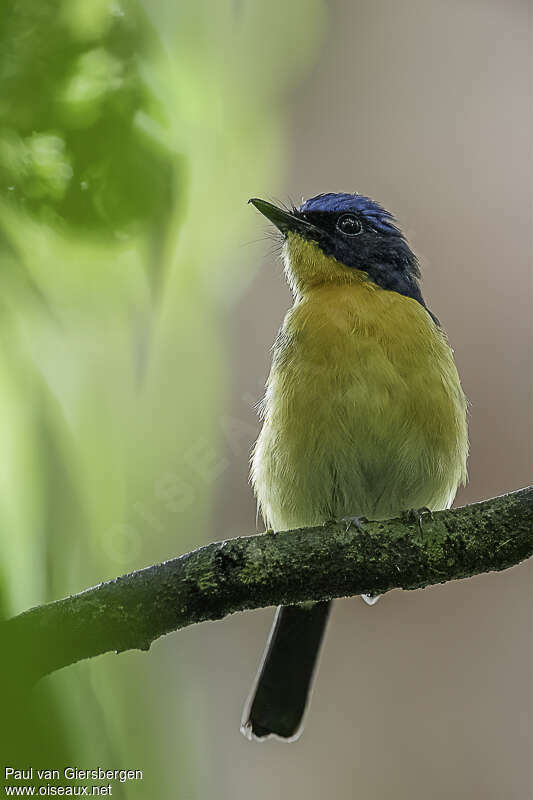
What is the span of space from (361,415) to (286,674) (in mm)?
1033

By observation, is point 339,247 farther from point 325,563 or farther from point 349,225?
point 325,563

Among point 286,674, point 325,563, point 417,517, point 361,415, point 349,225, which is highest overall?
point 349,225

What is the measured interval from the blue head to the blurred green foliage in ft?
8.48

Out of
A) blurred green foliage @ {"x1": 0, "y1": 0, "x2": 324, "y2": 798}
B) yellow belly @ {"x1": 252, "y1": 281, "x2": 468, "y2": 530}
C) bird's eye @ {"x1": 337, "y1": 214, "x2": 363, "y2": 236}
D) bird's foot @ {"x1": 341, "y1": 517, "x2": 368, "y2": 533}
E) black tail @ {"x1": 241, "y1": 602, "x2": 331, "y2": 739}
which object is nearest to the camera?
blurred green foliage @ {"x1": 0, "y1": 0, "x2": 324, "y2": 798}

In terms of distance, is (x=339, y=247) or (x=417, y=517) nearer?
(x=417, y=517)

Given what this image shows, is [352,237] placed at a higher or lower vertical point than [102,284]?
higher

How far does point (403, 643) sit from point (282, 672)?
112 centimetres

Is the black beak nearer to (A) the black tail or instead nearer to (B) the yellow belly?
(B) the yellow belly

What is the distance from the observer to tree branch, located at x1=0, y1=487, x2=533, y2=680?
1692 mm

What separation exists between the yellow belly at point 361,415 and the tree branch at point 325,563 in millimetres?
845

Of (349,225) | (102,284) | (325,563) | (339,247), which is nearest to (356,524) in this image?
(325,563)

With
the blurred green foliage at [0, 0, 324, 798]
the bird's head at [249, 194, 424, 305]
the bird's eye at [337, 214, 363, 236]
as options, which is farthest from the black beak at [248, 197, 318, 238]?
the blurred green foliage at [0, 0, 324, 798]

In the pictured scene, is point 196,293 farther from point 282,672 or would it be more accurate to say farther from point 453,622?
point 453,622

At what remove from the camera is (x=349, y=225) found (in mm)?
3516
